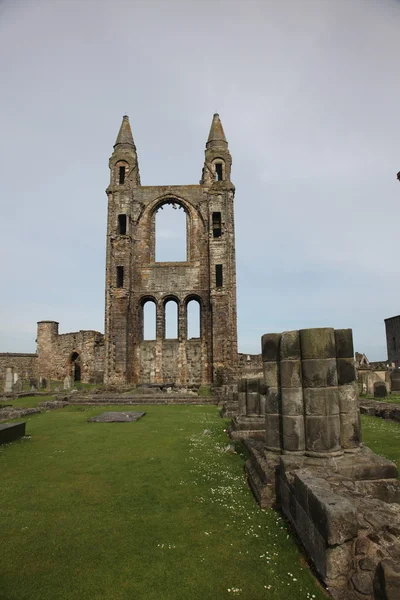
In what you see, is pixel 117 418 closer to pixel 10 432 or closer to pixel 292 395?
pixel 10 432

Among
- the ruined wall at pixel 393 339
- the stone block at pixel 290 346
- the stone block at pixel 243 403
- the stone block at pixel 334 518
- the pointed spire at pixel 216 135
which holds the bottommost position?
the stone block at pixel 334 518

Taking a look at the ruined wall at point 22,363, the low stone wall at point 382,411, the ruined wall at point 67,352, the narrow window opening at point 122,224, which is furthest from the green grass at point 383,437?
the ruined wall at point 22,363

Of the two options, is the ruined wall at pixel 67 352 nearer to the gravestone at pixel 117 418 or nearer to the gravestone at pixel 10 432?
the gravestone at pixel 117 418

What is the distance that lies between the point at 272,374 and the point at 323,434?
85cm

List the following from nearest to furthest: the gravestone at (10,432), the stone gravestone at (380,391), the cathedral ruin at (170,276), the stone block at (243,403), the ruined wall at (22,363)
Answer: the gravestone at (10,432)
the stone block at (243,403)
the stone gravestone at (380,391)
the cathedral ruin at (170,276)
the ruined wall at (22,363)

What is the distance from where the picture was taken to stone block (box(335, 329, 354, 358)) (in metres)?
4.27

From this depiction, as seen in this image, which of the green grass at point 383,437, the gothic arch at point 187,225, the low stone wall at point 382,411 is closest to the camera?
the green grass at point 383,437

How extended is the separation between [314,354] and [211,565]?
226 cm

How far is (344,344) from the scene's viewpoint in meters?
4.29

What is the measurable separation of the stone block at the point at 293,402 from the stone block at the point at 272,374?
0.24 meters

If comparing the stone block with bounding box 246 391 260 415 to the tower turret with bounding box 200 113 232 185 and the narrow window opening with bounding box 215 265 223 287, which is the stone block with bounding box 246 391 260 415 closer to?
the narrow window opening with bounding box 215 265 223 287

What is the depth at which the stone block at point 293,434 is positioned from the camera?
4.20 m

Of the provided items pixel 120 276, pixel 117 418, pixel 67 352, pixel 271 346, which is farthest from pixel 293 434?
pixel 67 352

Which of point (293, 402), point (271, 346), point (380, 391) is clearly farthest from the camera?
point (380, 391)
